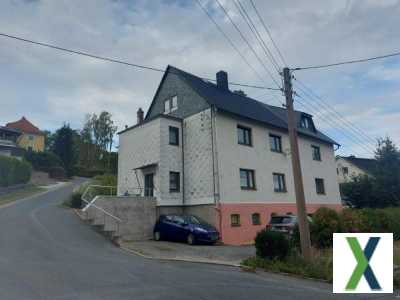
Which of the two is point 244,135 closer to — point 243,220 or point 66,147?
point 243,220

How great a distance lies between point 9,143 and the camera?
198 feet

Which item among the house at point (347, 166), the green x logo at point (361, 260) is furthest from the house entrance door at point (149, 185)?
the house at point (347, 166)

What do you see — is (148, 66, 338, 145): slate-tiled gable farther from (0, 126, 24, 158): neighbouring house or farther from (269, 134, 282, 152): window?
(0, 126, 24, 158): neighbouring house

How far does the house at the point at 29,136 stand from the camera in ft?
232

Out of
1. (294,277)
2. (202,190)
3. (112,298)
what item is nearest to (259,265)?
(294,277)

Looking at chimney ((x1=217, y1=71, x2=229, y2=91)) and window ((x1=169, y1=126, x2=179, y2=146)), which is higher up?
chimney ((x1=217, y1=71, x2=229, y2=91))

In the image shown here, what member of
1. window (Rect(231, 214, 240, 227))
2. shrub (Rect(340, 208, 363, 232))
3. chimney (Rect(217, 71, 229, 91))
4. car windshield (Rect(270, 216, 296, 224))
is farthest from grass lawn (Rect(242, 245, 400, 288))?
chimney (Rect(217, 71, 229, 91))

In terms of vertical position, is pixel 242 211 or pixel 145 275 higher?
pixel 242 211

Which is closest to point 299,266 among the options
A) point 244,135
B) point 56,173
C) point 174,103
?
point 244,135

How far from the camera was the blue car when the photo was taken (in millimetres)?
17141

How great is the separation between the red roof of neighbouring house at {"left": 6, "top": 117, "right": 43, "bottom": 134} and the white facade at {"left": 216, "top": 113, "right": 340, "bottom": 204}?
63766mm

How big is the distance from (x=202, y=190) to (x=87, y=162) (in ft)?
166

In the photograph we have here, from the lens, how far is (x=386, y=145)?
3244 cm

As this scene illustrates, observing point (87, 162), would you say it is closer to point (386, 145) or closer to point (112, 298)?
point (386, 145)
